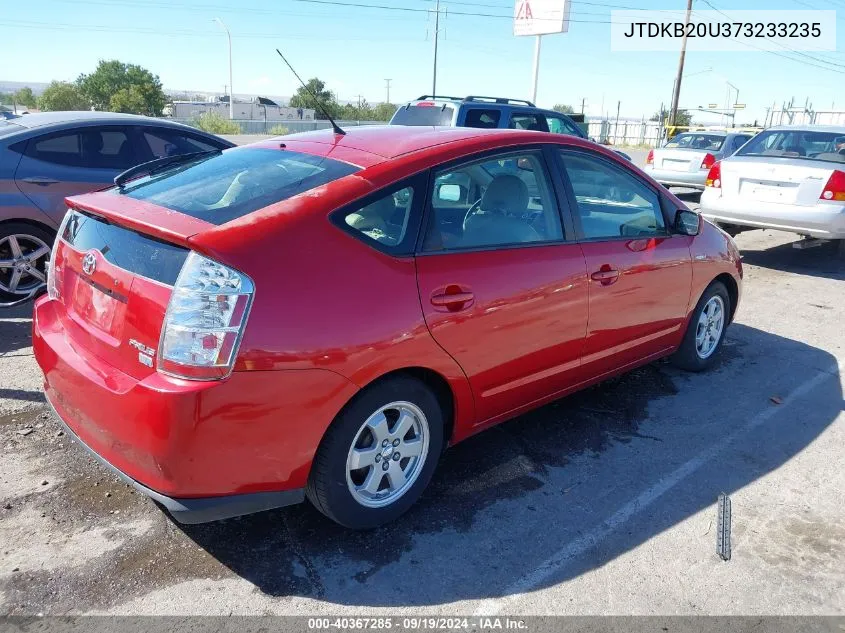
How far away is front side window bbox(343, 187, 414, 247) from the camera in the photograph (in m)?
2.82

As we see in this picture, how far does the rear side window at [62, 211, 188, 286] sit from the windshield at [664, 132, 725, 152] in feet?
47.3

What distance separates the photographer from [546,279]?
136 inches

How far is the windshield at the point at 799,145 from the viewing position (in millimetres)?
8891

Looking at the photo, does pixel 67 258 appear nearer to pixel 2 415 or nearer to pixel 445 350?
pixel 2 415

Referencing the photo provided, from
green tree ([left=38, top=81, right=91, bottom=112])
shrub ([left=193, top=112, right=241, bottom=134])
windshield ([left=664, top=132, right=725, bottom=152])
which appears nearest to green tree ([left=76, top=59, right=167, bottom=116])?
green tree ([left=38, top=81, right=91, bottom=112])

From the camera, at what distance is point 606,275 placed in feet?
12.5

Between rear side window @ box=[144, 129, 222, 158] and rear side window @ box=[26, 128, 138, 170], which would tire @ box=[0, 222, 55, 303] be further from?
rear side window @ box=[144, 129, 222, 158]

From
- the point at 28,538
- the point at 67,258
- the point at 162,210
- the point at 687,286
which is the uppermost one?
the point at 162,210

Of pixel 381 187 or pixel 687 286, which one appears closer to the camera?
pixel 381 187

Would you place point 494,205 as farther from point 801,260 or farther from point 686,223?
point 801,260

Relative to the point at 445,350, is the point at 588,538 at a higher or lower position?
lower

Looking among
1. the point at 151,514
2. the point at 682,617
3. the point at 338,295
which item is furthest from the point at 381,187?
the point at 682,617

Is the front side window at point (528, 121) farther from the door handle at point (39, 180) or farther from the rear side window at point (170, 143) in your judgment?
the door handle at point (39, 180)

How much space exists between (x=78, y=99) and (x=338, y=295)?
83798 millimetres
